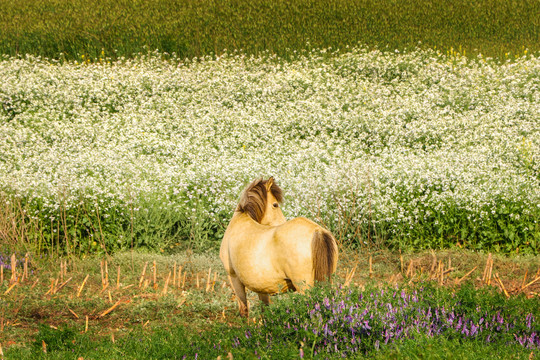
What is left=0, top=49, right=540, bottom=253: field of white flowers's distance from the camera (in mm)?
9516

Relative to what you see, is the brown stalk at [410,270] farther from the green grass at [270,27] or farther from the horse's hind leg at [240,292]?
the green grass at [270,27]

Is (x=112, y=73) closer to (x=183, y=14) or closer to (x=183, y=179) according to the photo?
(x=183, y=14)

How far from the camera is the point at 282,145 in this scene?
13.4 m

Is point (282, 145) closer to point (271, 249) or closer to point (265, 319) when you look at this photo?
point (271, 249)

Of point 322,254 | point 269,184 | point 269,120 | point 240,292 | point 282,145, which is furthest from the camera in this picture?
point 269,120

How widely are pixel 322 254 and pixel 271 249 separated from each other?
427mm

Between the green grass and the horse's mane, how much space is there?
14192 millimetres

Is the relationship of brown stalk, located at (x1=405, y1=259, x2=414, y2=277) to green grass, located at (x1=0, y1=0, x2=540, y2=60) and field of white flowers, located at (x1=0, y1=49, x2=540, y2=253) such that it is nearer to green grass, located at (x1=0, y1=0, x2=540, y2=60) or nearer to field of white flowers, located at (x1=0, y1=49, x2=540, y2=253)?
field of white flowers, located at (x1=0, y1=49, x2=540, y2=253)

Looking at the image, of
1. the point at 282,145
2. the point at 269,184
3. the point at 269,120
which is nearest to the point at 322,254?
the point at 269,184

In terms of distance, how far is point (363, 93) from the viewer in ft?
52.1

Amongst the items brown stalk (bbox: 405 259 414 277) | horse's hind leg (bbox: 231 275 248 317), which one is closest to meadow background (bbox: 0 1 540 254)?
brown stalk (bbox: 405 259 414 277)

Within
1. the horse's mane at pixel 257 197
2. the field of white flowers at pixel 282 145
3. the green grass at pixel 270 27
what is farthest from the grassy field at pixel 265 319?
the green grass at pixel 270 27

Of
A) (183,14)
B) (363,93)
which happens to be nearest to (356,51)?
(363,93)

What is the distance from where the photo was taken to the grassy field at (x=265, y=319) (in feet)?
13.8
